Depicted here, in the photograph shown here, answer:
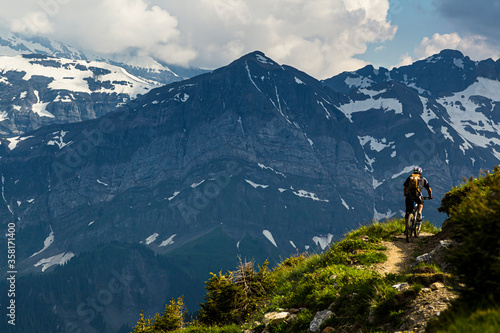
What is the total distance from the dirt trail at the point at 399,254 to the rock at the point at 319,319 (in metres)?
2.60

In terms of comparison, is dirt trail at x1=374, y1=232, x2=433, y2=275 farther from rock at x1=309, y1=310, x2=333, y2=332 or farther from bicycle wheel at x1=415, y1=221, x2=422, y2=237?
rock at x1=309, y1=310, x2=333, y2=332

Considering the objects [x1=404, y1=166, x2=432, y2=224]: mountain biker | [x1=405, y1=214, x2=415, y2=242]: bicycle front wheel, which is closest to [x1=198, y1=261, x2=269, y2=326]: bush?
[x1=405, y1=214, x2=415, y2=242]: bicycle front wheel

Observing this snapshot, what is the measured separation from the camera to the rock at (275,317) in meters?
9.36

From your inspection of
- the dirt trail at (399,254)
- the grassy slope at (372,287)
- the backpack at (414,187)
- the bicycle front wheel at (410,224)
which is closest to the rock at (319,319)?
Answer: the grassy slope at (372,287)

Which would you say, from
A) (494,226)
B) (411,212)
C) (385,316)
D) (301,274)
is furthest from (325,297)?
(411,212)

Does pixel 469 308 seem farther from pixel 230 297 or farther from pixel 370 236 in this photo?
pixel 370 236

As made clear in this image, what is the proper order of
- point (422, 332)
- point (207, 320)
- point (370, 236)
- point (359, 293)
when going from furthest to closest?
point (370, 236) < point (207, 320) < point (359, 293) < point (422, 332)

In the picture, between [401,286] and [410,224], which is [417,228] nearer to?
[410,224]

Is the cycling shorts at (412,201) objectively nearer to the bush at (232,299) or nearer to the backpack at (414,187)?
the backpack at (414,187)

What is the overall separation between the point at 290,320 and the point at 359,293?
1.98 metres

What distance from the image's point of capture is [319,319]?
8438 millimetres

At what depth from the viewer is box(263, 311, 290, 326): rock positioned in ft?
30.7

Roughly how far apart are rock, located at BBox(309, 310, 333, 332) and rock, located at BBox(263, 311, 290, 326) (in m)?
1.09

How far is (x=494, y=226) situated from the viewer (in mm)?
4805
